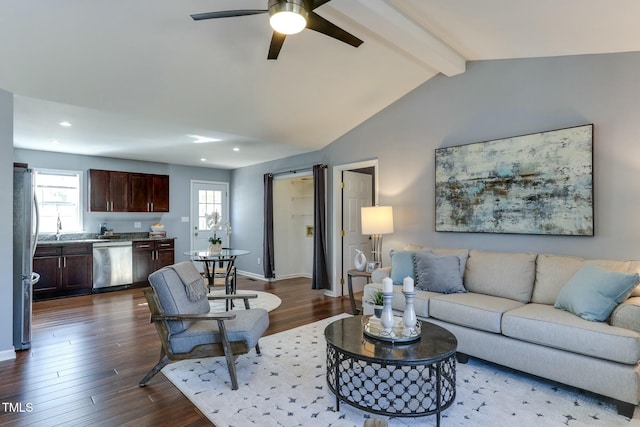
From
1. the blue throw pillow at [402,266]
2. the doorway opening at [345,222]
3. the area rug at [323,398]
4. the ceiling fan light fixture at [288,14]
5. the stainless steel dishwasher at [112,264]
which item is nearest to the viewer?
the ceiling fan light fixture at [288,14]

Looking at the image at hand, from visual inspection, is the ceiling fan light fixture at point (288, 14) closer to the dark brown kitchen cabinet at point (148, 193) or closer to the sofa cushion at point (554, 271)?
the sofa cushion at point (554, 271)

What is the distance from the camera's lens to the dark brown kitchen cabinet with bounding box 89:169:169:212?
20.4 feet

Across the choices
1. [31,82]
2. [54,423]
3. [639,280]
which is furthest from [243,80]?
[639,280]

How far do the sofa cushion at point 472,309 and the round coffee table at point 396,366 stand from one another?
51cm

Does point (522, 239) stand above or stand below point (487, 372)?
above

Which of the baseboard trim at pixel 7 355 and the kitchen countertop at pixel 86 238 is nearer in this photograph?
the baseboard trim at pixel 7 355

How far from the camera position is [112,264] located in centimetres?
604

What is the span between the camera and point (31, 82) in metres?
3.17

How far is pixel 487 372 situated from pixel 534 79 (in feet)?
9.31

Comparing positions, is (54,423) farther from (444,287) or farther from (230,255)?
(444,287)

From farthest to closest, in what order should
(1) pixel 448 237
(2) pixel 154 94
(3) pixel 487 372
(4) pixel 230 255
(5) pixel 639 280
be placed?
(4) pixel 230 255
(1) pixel 448 237
(2) pixel 154 94
(3) pixel 487 372
(5) pixel 639 280

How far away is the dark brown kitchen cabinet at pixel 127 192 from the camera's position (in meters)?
6.23

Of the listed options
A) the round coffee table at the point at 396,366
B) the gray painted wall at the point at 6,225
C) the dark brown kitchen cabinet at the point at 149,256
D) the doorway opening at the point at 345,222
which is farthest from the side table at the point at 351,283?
the dark brown kitchen cabinet at the point at 149,256

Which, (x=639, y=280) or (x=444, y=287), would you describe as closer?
(x=639, y=280)
